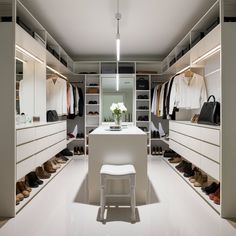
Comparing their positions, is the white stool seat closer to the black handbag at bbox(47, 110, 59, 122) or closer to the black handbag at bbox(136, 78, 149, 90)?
the black handbag at bbox(47, 110, 59, 122)

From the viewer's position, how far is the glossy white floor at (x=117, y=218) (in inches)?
92.9

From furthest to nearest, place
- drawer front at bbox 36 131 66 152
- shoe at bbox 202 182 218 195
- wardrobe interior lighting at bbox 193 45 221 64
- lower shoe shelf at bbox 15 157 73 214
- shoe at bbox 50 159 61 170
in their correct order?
shoe at bbox 50 159 61 170
drawer front at bbox 36 131 66 152
wardrobe interior lighting at bbox 193 45 221 64
shoe at bbox 202 182 218 195
lower shoe shelf at bbox 15 157 73 214

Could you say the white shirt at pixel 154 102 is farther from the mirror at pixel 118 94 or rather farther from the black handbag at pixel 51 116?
the black handbag at pixel 51 116

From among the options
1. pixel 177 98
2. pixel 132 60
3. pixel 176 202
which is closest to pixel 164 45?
pixel 132 60

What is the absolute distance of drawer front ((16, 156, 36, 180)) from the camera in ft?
9.34

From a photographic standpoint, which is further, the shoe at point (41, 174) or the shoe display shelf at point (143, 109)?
the shoe display shelf at point (143, 109)

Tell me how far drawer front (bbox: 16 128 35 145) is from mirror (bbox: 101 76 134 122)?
3777 millimetres

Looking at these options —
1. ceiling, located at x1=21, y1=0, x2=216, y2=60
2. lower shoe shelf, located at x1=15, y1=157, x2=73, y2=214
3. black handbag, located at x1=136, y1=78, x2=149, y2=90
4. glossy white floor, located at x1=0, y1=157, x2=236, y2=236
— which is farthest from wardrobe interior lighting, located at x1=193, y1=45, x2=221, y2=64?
lower shoe shelf, located at x1=15, y1=157, x2=73, y2=214

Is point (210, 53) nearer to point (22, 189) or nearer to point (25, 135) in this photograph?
point (25, 135)

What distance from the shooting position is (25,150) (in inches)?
121

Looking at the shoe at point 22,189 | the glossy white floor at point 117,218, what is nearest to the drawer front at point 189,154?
the glossy white floor at point 117,218

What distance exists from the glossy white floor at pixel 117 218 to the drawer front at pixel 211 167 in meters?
0.41

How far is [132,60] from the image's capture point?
281 inches

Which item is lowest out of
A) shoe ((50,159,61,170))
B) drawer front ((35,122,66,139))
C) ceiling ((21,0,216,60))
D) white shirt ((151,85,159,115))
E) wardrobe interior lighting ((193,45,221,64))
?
shoe ((50,159,61,170))
